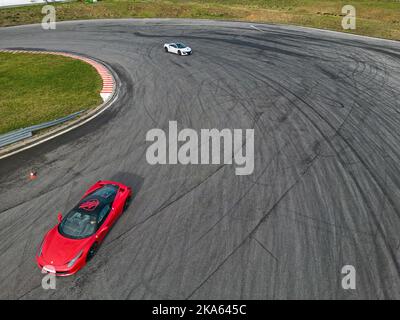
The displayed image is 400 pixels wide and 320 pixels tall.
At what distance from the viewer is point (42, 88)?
26.5 meters

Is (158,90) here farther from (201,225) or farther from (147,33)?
(147,33)

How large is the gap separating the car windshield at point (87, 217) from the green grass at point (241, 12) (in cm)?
4293

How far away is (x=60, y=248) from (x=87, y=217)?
1311 millimetres

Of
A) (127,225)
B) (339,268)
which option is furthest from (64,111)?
(339,268)

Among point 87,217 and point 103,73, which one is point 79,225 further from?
point 103,73

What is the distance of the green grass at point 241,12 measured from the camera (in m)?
48.4

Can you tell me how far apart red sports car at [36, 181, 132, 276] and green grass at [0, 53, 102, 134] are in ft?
36.9
